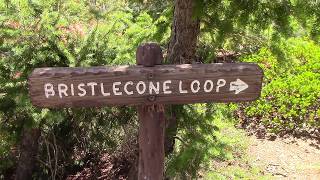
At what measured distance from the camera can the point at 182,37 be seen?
158 inches

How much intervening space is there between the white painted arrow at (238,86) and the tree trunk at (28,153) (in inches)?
127

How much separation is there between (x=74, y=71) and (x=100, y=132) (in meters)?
3.16

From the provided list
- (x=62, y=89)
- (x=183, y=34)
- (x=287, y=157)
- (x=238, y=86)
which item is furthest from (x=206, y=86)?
(x=287, y=157)

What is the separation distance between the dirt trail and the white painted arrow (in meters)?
3.62

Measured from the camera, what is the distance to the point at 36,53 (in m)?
4.25

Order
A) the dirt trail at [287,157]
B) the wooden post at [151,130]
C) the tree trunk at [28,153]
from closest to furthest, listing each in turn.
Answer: the wooden post at [151,130]
the tree trunk at [28,153]
the dirt trail at [287,157]

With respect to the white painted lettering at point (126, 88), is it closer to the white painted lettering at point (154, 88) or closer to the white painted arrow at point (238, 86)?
the white painted lettering at point (154, 88)

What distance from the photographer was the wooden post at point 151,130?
266 centimetres

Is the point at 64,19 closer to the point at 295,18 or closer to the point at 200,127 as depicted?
the point at 200,127

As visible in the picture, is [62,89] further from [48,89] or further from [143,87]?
[143,87]

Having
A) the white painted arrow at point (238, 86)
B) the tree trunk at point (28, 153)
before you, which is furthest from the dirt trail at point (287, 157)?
the white painted arrow at point (238, 86)

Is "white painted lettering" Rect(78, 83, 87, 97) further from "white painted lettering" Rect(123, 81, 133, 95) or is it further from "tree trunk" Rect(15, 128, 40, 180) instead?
"tree trunk" Rect(15, 128, 40, 180)

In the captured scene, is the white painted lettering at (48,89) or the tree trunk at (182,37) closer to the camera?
the white painted lettering at (48,89)

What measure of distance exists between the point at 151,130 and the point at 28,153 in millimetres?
3174
